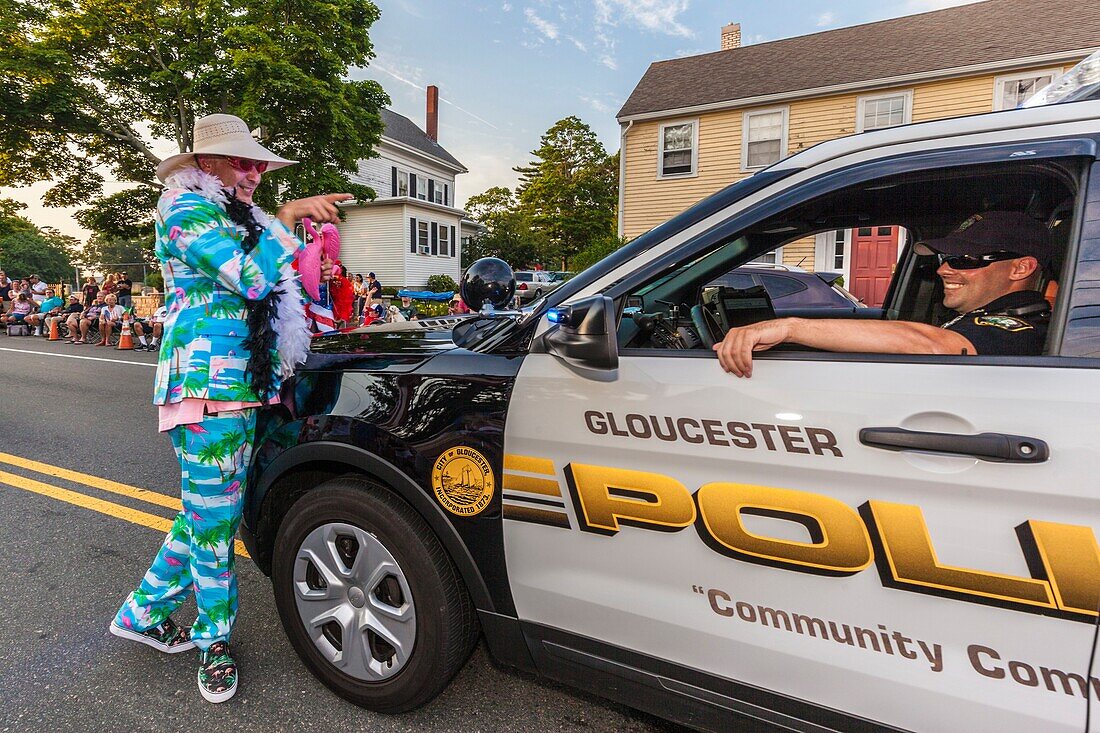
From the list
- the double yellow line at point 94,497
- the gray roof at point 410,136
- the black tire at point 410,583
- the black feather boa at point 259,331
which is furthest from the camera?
the gray roof at point 410,136

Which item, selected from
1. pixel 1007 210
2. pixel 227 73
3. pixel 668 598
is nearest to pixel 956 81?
pixel 1007 210

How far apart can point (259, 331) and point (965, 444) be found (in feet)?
6.66

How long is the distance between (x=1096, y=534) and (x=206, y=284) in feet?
7.88

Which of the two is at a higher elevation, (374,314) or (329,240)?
(329,240)

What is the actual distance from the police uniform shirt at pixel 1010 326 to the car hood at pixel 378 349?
145 centimetres

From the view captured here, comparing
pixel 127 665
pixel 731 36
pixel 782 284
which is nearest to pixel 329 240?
pixel 127 665

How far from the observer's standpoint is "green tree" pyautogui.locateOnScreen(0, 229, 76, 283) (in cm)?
6750

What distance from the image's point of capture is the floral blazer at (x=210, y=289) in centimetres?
196

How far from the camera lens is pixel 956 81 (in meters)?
14.6

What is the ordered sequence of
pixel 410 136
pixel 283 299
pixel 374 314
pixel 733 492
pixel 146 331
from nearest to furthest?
pixel 733 492
pixel 283 299
pixel 374 314
pixel 146 331
pixel 410 136

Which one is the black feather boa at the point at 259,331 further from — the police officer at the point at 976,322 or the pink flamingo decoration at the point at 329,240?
the police officer at the point at 976,322

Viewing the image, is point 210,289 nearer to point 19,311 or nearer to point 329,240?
point 329,240

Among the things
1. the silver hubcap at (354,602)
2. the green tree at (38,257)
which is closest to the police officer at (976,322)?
the silver hubcap at (354,602)

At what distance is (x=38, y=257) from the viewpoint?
241 feet
